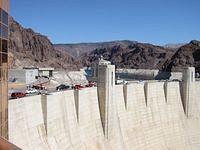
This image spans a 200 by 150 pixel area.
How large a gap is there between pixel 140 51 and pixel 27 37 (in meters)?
45.1

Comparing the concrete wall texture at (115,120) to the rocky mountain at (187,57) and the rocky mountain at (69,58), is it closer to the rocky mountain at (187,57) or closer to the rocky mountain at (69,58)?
the rocky mountain at (69,58)

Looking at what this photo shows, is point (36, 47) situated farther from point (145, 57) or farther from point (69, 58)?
point (145, 57)

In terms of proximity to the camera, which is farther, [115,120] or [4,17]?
[115,120]

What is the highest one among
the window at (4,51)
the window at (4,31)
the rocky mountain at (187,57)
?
the rocky mountain at (187,57)

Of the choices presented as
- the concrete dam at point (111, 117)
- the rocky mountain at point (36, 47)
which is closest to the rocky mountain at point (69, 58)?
the rocky mountain at point (36, 47)

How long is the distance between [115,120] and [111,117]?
1.81 feet

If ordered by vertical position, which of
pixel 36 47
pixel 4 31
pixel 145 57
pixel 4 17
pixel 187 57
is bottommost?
pixel 4 31

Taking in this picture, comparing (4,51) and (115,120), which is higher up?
(4,51)

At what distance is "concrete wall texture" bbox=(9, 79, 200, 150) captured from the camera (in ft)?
39.2

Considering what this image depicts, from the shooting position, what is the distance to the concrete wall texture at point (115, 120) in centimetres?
1195

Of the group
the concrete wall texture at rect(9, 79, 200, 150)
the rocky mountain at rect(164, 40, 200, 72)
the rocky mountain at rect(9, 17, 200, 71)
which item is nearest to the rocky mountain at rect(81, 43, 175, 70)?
the rocky mountain at rect(9, 17, 200, 71)

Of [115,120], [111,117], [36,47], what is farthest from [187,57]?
[111,117]

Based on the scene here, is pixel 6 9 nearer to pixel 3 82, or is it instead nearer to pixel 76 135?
pixel 3 82

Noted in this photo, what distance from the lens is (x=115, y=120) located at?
18.3m
